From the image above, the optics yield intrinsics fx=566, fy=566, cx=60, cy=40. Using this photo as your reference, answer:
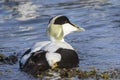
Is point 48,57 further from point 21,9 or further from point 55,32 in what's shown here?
point 21,9

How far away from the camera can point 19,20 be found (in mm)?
17703

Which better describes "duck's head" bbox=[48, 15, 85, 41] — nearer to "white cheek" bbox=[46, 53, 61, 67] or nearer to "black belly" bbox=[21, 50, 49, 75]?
"white cheek" bbox=[46, 53, 61, 67]

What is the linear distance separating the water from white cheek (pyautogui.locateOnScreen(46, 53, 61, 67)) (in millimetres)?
514

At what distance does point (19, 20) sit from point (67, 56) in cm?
698

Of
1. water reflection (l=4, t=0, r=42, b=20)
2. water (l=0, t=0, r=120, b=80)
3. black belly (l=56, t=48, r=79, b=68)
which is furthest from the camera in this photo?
water reflection (l=4, t=0, r=42, b=20)

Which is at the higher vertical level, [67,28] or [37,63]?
[67,28]

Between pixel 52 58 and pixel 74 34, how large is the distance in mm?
4380

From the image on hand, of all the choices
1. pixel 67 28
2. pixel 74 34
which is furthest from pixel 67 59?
pixel 74 34

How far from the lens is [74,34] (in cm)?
1494

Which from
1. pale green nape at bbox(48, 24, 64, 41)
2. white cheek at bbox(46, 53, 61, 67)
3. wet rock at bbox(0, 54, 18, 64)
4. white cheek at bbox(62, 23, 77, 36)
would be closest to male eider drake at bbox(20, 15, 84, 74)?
white cheek at bbox(46, 53, 61, 67)

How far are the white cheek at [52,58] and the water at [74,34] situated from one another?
51cm

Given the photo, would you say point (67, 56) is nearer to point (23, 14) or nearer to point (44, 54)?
point (44, 54)

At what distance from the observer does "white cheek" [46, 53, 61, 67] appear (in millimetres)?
10586

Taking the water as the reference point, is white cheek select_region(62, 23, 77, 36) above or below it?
above
